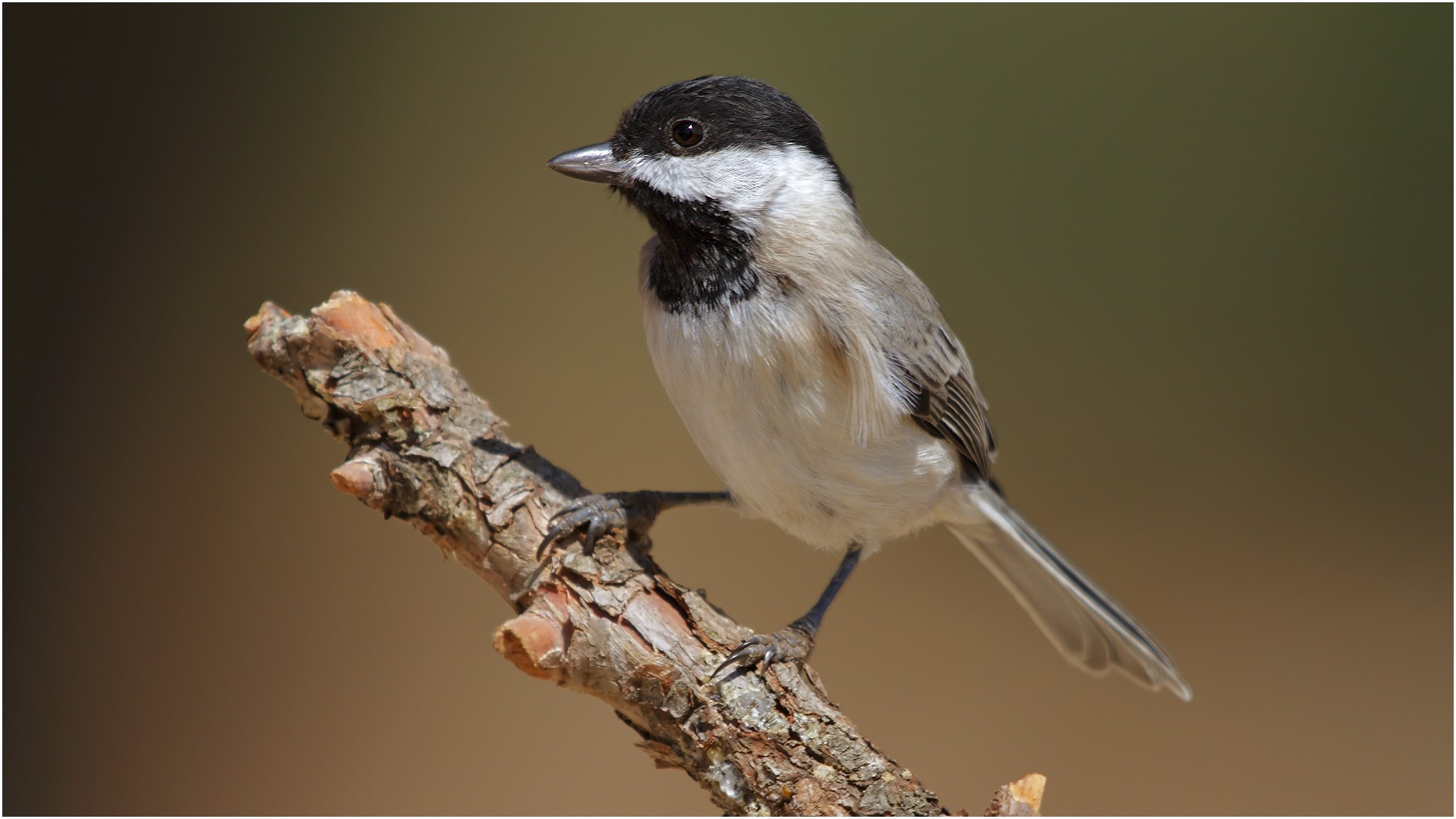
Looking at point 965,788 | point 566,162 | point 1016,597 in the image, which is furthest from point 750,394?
point 965,788

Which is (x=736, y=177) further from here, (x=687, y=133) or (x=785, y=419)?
(x=785, y=419)

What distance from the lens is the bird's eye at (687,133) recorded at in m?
1.70

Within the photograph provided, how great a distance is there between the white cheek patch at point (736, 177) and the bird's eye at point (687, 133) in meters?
0.03

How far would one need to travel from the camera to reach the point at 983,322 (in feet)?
13.0

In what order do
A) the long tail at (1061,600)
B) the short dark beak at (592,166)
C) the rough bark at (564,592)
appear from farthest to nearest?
the long tail at (1061,600) → the short dark beak at (592,166) → the rough bark at (564,592)

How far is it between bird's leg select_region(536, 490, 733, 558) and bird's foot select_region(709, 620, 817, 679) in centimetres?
30

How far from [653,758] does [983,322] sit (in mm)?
2780

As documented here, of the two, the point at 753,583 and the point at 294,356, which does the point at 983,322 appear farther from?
the point at 294,356

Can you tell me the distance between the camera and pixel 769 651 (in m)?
1.58

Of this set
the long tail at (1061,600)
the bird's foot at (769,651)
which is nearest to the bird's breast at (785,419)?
the bird's foot at (769,651)

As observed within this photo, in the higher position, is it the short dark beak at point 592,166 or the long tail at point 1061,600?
the short dark beak at point 592,166

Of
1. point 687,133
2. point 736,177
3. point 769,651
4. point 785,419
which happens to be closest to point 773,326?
point 785,419

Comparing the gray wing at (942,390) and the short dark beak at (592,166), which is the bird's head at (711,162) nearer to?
the short dark beak at (592,166)

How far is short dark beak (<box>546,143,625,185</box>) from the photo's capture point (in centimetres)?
174
